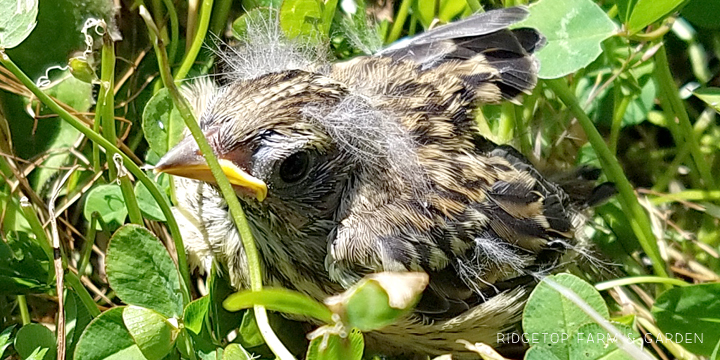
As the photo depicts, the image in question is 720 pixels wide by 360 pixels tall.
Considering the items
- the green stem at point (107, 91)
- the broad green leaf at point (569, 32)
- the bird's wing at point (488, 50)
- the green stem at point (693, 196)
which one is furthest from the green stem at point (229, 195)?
the green stem at point (693, 196)

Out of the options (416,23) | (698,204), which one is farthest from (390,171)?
(698,204)

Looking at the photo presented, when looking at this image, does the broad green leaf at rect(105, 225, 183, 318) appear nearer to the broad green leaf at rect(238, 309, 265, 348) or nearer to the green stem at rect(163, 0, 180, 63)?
the broad green leaf at rect(238, 309, 265, 348)

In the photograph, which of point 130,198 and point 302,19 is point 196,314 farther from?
point 302,19

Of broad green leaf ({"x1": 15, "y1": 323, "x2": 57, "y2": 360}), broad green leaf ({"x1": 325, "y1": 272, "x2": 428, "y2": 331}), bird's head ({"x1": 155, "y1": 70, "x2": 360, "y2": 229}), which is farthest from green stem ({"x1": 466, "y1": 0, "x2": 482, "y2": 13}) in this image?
broad green leaf ({"x1": 15, "y1": 323, "x2": 57, "y2": 360})

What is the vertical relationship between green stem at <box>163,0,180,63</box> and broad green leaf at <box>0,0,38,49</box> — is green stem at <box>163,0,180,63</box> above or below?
below

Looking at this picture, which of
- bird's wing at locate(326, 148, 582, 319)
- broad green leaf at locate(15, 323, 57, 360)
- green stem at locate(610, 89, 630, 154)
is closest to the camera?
broad green leaf at locate(15, 323, 57, 360)

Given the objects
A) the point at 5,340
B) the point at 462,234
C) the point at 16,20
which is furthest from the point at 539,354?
the point at 16,20

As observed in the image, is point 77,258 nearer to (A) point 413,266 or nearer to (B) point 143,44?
(B) point 143,44
